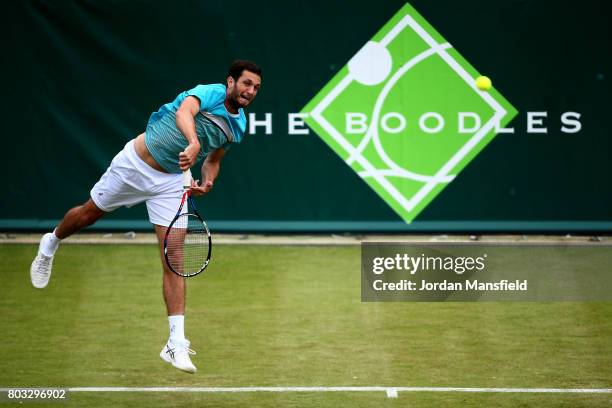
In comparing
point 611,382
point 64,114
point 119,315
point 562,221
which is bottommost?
point 611,382

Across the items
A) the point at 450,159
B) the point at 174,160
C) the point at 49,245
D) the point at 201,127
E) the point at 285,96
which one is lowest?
the point at 49,245

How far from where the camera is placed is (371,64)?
9.97m

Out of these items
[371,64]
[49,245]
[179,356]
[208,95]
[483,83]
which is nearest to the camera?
[179,356]

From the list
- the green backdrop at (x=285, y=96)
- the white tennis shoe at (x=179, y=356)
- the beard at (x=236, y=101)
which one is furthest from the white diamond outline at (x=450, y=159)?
the white tennis shoe at (x=179, y=356)

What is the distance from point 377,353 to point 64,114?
4694mm

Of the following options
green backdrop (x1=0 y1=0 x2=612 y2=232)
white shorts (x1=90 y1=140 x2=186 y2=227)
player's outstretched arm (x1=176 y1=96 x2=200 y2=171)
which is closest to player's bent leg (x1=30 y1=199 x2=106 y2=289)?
white shorts (x1=90 y1=140 x2=186 y2=227)

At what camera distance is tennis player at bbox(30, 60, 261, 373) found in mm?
5570

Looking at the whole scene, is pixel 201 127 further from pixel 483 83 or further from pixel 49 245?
pixel 483 83

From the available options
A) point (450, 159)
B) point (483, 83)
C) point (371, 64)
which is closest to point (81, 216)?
point (371, 64)

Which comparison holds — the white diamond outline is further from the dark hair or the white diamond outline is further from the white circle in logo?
the dark hair

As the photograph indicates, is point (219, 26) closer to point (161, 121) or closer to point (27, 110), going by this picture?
point (27, 110)

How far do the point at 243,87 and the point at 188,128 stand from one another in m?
0.46

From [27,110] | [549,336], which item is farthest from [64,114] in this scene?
[549,336]

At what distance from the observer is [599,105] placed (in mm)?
10008
